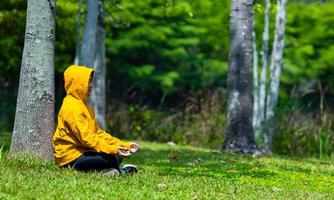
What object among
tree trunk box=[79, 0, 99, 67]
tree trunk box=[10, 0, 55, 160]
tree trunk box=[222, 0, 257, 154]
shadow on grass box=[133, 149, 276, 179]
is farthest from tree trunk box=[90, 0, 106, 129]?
tree trunk box=[10, 0, 55, 160]

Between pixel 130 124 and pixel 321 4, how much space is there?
16.8 metres

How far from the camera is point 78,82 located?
27.6ft

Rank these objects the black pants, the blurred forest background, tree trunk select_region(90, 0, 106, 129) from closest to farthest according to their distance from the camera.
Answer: the black pants
tree trunk select_region(90, 0, 106, 129)
the blurred forest background

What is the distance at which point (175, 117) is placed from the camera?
20.9 metres

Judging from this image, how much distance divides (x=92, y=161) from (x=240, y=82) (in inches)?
248

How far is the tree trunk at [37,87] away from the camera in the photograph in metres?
8.87

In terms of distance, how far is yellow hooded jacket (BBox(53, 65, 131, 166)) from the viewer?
804 cm

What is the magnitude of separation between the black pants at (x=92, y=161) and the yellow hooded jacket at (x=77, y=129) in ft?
0.18

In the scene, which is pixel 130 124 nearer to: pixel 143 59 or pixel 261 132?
pixel 261 132

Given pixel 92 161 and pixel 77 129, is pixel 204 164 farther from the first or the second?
pixel 77 129

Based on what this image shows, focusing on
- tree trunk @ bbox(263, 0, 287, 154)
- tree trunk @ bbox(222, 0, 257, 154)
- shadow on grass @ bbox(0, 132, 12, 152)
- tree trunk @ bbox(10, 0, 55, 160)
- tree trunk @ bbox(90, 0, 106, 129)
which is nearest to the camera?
tree trunk @ bbox(10, 0, 55, 160)

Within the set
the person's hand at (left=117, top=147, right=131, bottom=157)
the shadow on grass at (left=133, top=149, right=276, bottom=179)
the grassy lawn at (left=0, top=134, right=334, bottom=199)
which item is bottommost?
the shadow on grass at (left=133, top=149, right=276, bottom=179)

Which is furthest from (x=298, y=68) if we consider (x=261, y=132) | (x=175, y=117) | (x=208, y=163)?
(x=208, y=163)

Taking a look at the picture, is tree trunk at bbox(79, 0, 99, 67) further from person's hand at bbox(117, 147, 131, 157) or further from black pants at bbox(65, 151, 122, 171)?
person's hand at bbox(117, 147, 131, 157)
